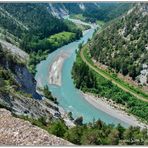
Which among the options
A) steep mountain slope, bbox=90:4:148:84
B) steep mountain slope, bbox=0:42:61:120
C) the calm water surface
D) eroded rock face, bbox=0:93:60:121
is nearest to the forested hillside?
the calm water surface

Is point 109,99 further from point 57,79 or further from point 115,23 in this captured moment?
point 115,23

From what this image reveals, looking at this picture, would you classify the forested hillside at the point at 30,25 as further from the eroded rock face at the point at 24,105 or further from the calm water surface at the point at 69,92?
the eroded rock face at the point at 24,105

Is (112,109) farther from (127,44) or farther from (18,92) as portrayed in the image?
(127,44)

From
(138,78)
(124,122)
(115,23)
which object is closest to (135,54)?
(138,78)

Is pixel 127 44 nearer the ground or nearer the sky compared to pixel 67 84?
nearer the sky

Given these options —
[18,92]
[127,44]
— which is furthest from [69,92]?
[18,92]

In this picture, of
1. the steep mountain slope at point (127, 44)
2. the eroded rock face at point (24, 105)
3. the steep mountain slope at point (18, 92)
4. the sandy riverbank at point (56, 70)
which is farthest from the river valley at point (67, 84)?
the eroded rock face at point (24, 105)
